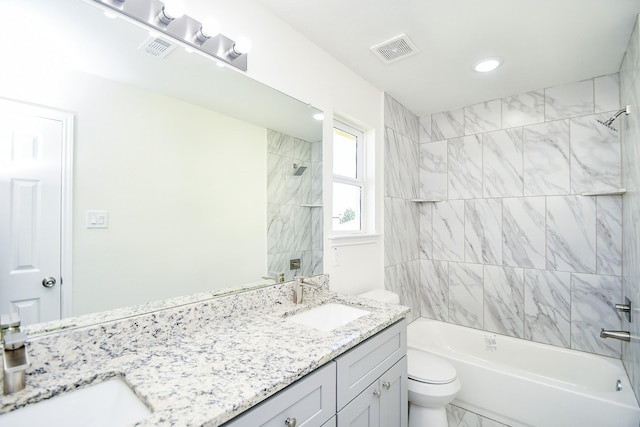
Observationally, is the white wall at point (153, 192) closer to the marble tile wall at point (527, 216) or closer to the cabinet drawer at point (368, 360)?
the cabinet drawer at point (368, 360)

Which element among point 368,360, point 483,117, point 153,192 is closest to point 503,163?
point 483,117

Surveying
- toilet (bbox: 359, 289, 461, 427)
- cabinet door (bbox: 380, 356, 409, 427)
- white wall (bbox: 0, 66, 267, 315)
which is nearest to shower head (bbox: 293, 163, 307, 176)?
white wall (bbox: 0, 66, 267, 315)

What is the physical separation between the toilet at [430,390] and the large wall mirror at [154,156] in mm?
1039

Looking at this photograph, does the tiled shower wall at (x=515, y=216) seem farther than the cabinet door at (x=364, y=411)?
Yes

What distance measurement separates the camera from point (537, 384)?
1853mm

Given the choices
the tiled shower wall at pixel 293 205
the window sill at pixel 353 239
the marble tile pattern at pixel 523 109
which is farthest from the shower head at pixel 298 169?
the marble tile pattern at pixel 523 109

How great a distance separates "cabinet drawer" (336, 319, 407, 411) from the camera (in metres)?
1.10

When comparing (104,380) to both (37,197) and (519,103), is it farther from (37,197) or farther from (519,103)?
(519,103)

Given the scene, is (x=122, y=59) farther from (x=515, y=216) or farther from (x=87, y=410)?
(x=515, y=216)

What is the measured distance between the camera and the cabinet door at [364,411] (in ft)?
3.64

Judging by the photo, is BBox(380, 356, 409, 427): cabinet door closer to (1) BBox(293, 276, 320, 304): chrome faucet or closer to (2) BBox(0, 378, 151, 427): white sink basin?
(1) BBox(293, 276, 320, 304): chrome faucet

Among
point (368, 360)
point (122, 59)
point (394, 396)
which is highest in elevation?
point (122, 59)

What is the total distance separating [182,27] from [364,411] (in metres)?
1.78

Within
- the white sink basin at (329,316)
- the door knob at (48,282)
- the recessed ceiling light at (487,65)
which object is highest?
the recessed ceiling light at (487,65)
